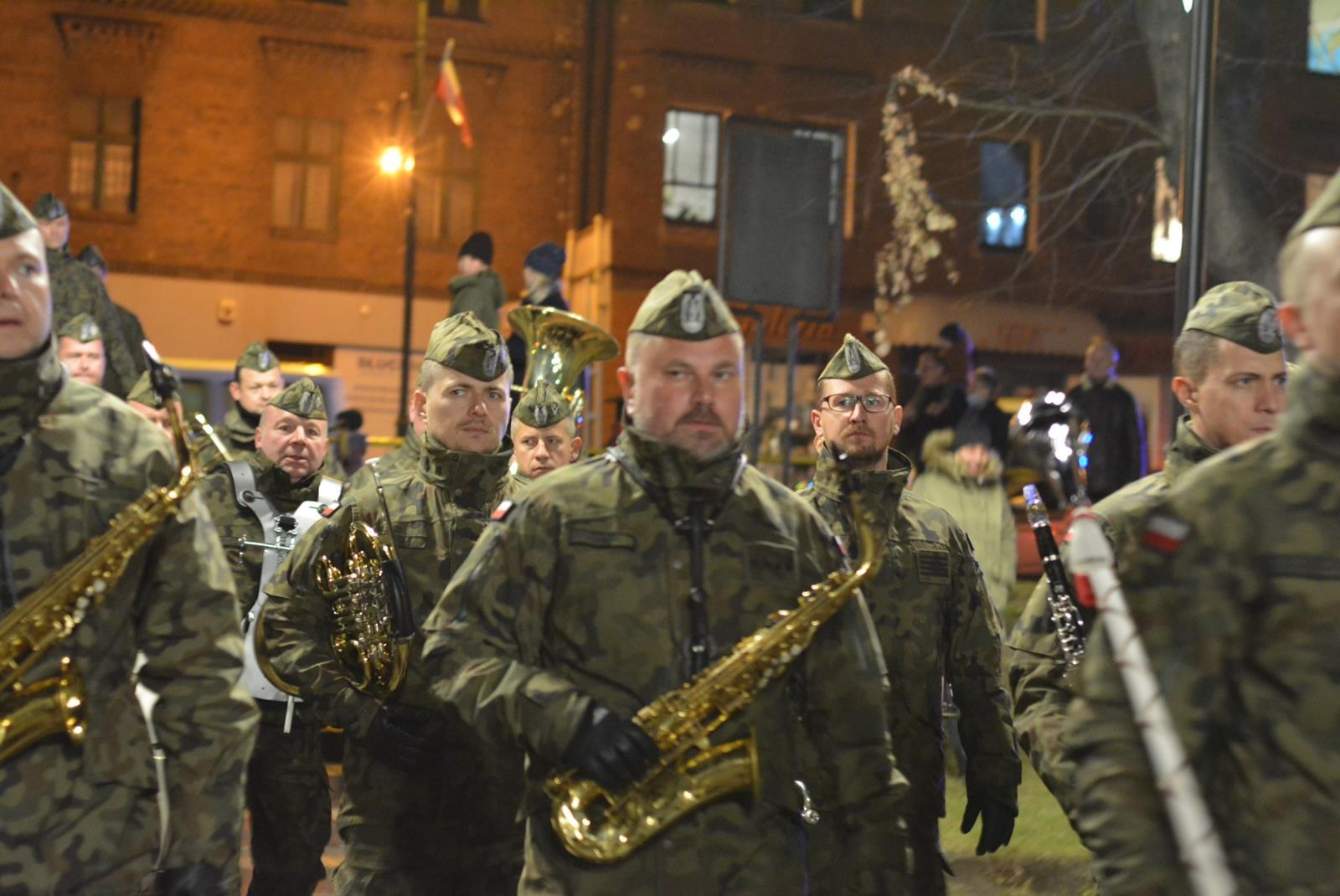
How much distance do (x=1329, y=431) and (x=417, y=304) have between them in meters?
29.9

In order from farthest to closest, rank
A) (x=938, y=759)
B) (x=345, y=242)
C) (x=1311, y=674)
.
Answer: (x=345, y=242) → (x=938, y=759) → (x=1311, y=674)

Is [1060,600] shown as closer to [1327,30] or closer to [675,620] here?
[675,620]

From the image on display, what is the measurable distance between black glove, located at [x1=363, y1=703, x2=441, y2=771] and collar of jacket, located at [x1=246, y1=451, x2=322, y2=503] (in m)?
2.08

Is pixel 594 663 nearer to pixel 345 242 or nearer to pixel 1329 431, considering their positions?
pixel 1329 431

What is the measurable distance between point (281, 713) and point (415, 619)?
139 cm

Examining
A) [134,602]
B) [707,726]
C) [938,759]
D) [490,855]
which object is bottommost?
[490,855]

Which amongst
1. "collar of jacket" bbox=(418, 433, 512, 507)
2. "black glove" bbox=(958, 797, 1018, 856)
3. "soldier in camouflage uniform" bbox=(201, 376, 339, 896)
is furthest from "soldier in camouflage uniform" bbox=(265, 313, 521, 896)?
"black glove" bbox=(958, 797, 1018, 856)

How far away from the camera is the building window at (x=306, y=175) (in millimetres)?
31906

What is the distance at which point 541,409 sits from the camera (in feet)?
26.9

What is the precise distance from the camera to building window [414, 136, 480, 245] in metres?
32.7

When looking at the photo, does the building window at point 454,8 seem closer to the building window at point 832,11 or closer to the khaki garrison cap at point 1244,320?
the building window at point 832,11

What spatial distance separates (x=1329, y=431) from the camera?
317 cm

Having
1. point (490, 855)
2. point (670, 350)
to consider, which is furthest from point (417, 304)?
point (670, 350)

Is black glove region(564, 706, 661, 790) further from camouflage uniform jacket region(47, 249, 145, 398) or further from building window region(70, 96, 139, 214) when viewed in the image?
building window region(70, 96, 139, 214)
